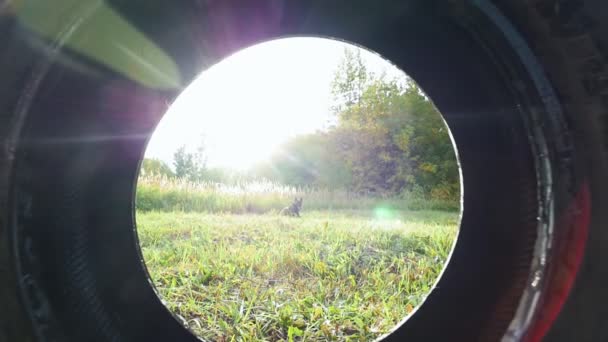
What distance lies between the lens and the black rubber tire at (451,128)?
75cm

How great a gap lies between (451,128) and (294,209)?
4.33m

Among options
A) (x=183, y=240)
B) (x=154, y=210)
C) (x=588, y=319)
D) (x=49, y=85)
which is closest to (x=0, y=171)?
(x=49, y=85)

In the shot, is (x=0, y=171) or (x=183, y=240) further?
(x=183, y=240)

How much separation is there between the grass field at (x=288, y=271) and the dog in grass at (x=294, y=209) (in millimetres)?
323

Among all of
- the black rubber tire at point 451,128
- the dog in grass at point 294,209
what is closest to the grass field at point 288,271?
the dog in grass at point 294,209

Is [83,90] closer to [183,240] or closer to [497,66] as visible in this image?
[497,66]

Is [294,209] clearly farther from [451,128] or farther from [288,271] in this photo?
[451,128]

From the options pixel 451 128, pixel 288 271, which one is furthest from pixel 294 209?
pixel 451 128

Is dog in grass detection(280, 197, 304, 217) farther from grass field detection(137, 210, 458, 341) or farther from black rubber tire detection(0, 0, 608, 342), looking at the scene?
black rubber tire detection(0, 0, 608, 342)

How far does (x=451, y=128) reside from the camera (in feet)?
3.27

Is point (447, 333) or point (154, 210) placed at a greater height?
point (154, 210)

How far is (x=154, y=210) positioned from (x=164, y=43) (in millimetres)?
3927

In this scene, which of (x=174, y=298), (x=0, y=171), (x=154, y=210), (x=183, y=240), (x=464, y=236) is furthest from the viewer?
(x=154, y=210)

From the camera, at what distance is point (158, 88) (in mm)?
944
